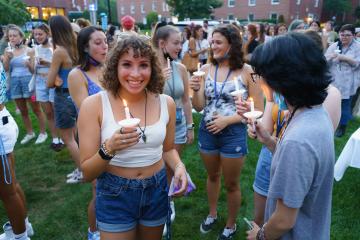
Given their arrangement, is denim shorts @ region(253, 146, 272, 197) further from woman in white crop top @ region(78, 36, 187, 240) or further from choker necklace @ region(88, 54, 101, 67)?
choker necklace @ region(88, 54, 101, 67)

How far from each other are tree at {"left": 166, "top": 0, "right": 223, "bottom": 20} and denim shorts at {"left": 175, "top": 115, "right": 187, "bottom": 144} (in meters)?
46.2

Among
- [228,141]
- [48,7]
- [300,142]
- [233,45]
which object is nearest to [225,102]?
[228,141]

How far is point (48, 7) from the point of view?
49781 mm

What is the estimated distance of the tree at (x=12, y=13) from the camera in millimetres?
28288

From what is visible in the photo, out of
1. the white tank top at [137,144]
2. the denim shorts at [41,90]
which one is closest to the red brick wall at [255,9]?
the denim shorts at [41,90]

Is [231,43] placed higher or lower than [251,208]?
higher

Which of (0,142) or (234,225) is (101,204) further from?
(234,225)

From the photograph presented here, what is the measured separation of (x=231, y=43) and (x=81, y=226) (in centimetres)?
268

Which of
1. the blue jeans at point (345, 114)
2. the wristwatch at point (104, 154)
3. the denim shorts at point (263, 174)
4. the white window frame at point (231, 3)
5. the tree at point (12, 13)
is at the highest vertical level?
the white window frame at point (231, 3)

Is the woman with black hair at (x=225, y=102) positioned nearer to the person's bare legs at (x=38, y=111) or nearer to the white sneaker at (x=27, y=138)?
the person's bare legs at (x=38, y=111)

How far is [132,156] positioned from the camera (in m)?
2.00

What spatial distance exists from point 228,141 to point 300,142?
1676mm

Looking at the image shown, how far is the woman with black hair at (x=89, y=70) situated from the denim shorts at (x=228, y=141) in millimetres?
1161

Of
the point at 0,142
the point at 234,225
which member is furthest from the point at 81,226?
the point at 234,225
